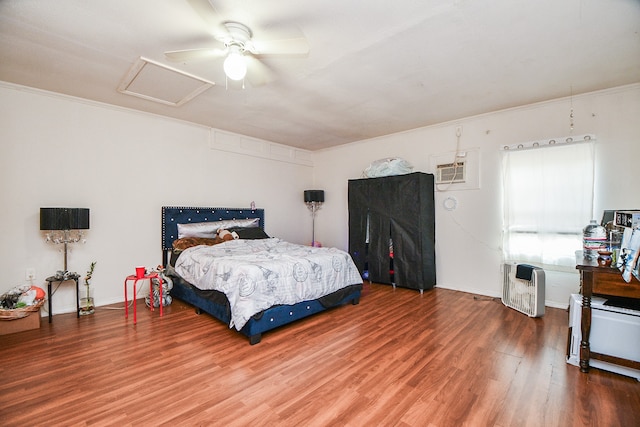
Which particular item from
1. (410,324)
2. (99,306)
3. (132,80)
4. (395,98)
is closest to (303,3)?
(395,98)

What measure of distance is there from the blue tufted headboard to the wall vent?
333 centimetres

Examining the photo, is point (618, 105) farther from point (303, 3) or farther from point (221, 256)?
point (221, 256)

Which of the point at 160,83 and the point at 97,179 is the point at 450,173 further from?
the point at 97,179

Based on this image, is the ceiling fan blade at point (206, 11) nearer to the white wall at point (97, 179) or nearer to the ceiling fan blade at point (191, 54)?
the ceiling fan blade at point (191, 54)

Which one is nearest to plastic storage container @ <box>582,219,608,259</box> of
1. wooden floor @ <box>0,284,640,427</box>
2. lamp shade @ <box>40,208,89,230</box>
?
wooden floor @ <box>0,284,640,427</box>

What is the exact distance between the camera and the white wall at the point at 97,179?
3043 mm

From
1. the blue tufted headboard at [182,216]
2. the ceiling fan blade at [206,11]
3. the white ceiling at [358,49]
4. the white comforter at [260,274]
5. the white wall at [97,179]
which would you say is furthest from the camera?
the blue tufted headboard at [182,216]

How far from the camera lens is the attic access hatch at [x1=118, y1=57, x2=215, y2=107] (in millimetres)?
2691

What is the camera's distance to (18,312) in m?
2.73

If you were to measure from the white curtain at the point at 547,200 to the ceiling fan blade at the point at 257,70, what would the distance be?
3.21 m

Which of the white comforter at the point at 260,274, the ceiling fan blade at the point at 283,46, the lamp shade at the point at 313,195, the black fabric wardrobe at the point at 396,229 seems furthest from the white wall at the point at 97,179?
the ceiling fan blade at the point at 283,46

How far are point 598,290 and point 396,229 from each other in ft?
8.09

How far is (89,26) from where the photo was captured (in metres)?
2.07

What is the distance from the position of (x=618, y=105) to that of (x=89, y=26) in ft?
16.7
